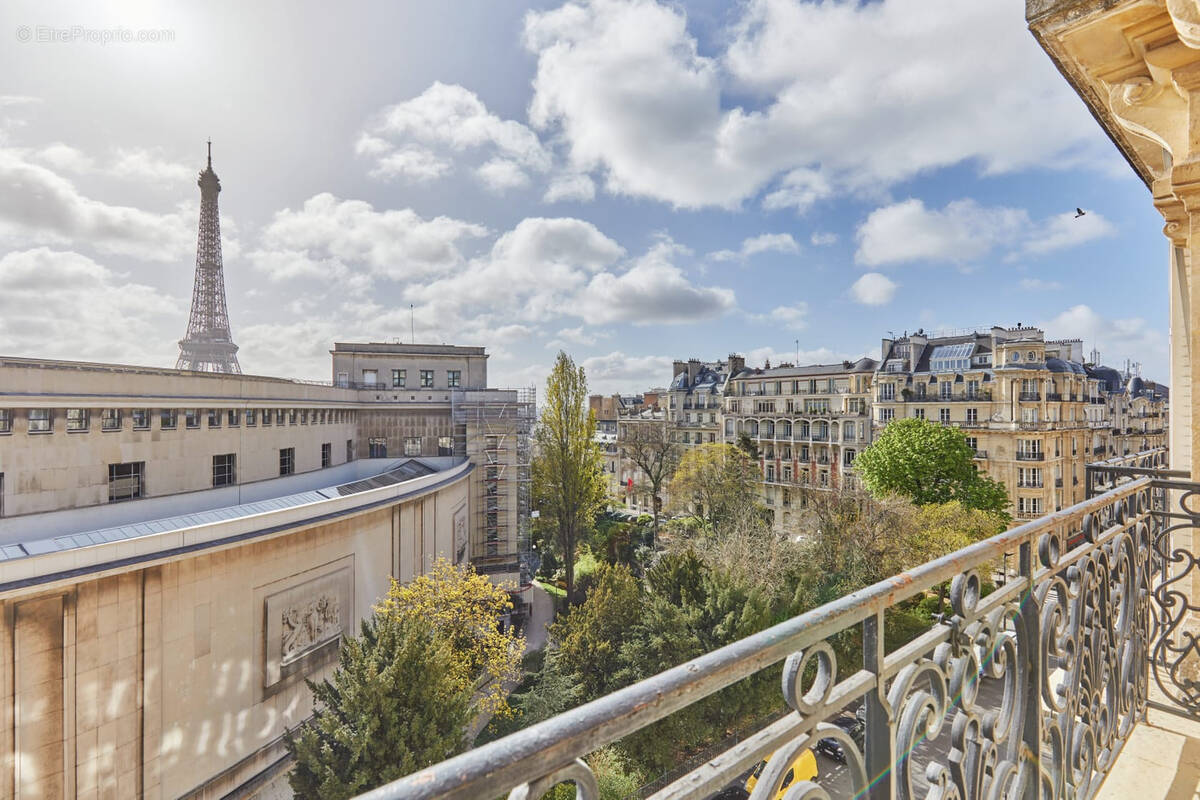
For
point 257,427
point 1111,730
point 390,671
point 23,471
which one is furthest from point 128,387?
point 1111,730

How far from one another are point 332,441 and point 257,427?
6.95m

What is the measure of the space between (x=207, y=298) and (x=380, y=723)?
40.1 meters

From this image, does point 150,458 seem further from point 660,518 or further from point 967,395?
point 967,395

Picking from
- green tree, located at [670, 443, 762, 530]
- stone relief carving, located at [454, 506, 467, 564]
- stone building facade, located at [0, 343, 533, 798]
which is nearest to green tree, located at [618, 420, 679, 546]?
green tree, located at [670, 443, 762, 530]

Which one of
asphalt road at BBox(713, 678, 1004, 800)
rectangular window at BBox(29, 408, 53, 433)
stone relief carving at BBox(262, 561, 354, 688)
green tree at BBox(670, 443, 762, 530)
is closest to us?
rectangular window at BBox(29, 408, 53, 433)

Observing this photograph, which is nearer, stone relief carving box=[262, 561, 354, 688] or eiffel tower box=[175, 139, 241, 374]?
stone relief carving box=[262, 561, 354, 688]

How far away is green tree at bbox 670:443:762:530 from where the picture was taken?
29.6 metres

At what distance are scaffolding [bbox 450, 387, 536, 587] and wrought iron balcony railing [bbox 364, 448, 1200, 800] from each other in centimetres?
2501

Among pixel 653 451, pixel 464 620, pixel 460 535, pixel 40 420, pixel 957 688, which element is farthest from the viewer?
pixel 653 451

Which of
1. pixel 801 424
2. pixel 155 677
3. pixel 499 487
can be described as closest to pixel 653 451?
pixel 801 424

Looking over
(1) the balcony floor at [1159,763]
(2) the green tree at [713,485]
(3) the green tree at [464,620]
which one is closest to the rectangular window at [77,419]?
(3) the green tree at [464,620]

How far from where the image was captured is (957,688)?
1.74 metres

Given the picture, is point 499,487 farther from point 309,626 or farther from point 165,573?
point 165,573

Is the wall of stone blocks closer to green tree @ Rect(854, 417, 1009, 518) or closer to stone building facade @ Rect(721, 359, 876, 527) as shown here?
green tree @ Rect(854, 417, 1009, 518)
